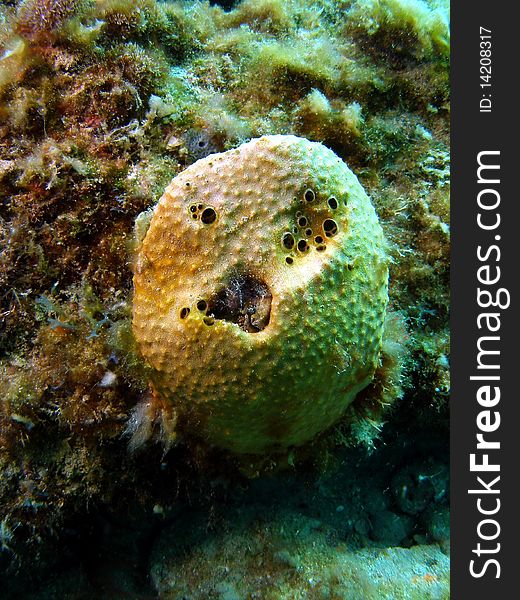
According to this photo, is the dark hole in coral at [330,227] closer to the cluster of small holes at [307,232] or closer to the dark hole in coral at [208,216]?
the cluster of small holes at [307,232]

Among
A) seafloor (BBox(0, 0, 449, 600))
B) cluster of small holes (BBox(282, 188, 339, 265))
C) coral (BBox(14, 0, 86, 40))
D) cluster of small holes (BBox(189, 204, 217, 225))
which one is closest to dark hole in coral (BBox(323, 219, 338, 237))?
cluster of small holes (BBox(282, 188, 339, 265))

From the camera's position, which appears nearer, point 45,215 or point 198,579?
point 45,215

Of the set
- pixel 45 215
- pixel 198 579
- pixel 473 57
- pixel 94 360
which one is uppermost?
pixel 473 57

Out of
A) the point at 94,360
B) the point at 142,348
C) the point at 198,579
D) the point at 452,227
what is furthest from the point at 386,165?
the point at 198,579

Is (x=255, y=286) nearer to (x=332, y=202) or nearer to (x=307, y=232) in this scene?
(x=307, y=232)

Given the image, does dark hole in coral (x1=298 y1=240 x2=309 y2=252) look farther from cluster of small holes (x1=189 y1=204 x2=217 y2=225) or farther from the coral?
the coral

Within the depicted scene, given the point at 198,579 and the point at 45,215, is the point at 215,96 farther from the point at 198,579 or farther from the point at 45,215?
the point at 198,579
